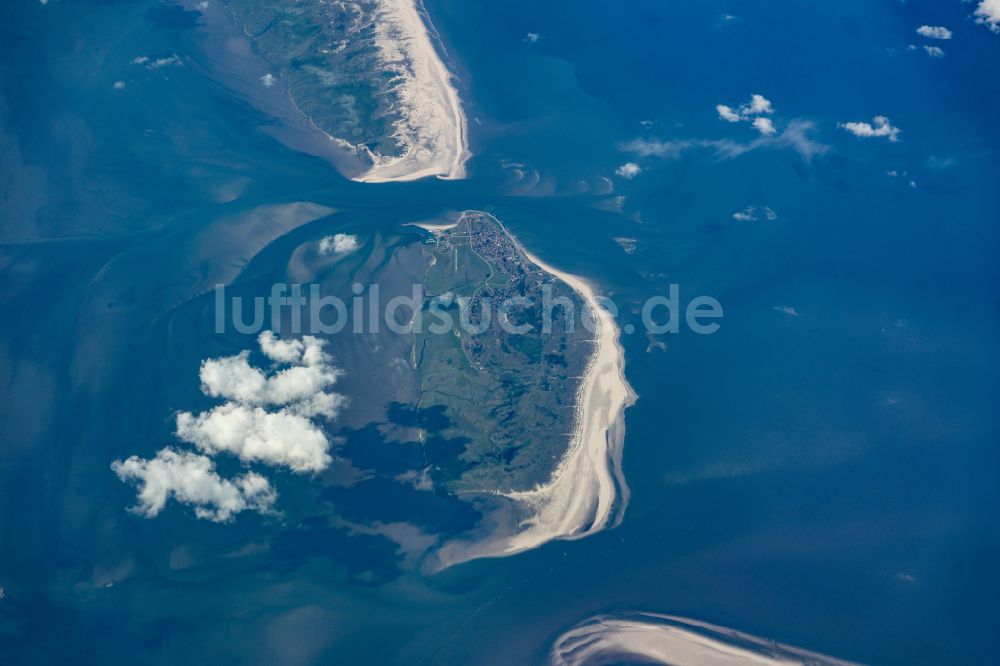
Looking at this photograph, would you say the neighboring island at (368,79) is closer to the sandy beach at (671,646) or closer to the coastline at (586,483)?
the coastline at (586,483)

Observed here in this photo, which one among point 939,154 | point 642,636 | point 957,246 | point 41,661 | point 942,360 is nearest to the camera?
point 41,661

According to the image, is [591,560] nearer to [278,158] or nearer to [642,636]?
[642,636]

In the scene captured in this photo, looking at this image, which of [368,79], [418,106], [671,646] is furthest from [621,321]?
[368,79]

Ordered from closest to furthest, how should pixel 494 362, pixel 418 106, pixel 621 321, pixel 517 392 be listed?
1. pixel 517 392
2. pixel 494 362
3. pixel 621 321
4. pixel 418 106

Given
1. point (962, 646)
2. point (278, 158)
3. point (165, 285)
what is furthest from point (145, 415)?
point (962, 646)

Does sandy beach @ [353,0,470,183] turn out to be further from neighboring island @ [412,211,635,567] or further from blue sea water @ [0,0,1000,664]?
neighboring island @ [412,211,635,567]

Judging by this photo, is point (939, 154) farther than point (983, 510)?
Yes

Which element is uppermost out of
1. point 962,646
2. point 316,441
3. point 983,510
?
point 316,441

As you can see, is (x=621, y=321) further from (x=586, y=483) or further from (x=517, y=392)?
(x=586, y=483)
